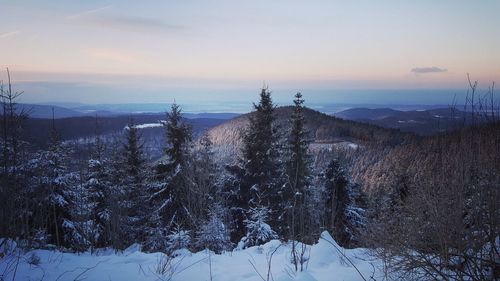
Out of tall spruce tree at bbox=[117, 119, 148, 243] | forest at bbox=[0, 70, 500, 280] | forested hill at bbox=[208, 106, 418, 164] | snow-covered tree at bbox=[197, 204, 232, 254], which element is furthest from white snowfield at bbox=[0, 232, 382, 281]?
forested hill at bbox=[208, 106, 418, 164]

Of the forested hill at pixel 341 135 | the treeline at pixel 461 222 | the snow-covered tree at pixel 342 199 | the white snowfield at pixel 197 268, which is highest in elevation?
the treeline at pixel 461 222

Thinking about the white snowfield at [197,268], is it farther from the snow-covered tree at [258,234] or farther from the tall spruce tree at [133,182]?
the tall spruce tree at [133,182]

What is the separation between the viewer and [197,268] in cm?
585

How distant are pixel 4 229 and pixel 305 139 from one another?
1759 cm

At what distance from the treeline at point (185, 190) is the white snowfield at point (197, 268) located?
20.2ft

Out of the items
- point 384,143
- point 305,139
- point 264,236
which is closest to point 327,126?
point 384,143

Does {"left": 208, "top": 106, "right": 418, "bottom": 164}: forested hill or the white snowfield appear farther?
{"left": 208, "top": 106, "right": 418, "bottom": 164}: forested hill

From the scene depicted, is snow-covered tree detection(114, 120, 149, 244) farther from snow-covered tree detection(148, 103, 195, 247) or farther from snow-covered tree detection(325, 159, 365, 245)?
snow-covered tree detection(325, 159, 365, 245)

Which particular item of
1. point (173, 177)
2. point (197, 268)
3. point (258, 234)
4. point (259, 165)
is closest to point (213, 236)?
point (258, 234)

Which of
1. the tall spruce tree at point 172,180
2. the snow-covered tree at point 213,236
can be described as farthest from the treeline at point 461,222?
the tall spruce tree at point 172,180

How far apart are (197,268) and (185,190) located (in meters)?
11.3

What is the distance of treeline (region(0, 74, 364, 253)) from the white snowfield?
242 inches

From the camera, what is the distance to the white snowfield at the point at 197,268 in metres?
5.14

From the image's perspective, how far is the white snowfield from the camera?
5141 mm
